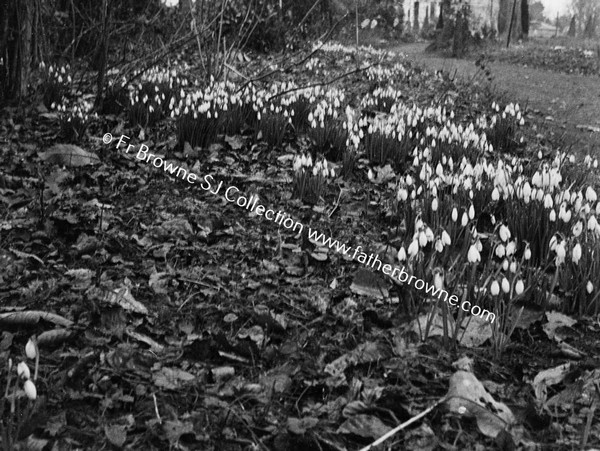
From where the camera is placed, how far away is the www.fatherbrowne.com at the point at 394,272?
2.43 m

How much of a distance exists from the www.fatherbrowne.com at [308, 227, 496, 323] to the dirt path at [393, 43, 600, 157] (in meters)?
2.86

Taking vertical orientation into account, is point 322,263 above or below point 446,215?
below

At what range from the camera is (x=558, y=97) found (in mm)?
9484

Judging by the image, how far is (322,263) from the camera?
10.6 feet

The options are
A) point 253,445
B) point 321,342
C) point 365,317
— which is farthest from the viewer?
point 365,317

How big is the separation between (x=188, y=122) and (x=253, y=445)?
341 cm

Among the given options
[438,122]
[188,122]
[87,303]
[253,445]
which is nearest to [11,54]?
[188,122]

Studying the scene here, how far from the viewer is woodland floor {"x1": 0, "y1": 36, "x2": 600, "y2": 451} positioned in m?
1.85

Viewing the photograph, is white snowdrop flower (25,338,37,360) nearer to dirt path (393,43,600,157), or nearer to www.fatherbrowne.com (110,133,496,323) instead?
www.fatherbrowne.com (110,133,496,323)

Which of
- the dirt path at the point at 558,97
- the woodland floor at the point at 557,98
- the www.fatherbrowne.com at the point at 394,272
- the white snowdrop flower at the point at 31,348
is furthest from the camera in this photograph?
the dirt path at the point at 558,97

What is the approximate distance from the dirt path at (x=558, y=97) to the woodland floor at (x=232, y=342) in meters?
3.23

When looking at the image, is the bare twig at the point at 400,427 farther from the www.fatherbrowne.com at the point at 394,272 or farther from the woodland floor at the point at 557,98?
the woodland floor at the point at 557,98

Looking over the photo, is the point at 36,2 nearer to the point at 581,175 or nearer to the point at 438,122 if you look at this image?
the point at 438,122

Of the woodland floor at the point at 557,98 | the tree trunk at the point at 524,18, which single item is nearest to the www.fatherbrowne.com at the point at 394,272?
the woodland floor at the point at 557,98
